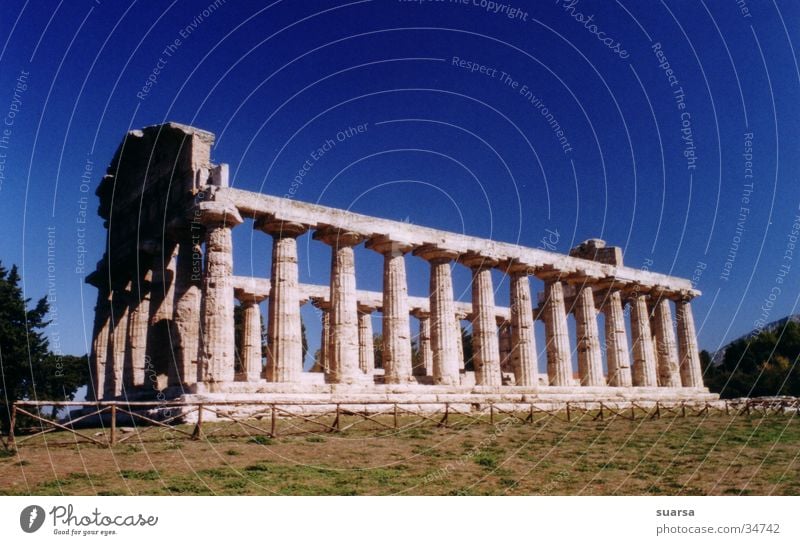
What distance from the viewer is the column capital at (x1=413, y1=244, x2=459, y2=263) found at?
36688 millimetres

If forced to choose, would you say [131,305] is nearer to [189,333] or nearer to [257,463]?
[189,333]

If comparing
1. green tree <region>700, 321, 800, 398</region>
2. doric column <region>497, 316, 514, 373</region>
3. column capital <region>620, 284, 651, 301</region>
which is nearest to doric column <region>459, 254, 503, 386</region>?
column capital <region>620, 284, 651, 301</region>

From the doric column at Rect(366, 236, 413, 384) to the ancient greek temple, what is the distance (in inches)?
2.5

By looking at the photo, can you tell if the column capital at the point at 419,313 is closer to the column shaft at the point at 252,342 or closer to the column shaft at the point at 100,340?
the column shaft at the point at 252,342

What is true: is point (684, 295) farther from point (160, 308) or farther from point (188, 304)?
point (160, 308)

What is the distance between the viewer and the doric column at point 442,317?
3500 cm

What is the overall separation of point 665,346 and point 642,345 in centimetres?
335

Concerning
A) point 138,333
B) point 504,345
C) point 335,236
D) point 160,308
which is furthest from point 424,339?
point 138,333

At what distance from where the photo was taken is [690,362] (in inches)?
1960

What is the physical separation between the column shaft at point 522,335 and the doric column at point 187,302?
19.1m

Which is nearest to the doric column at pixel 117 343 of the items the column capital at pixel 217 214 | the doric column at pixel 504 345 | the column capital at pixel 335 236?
the column capital at pixel 217 214

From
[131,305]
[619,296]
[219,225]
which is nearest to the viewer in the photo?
[219,225]

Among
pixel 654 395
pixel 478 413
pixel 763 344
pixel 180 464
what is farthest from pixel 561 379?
pixel 763 344

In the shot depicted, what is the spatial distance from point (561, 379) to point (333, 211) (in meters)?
18.7
